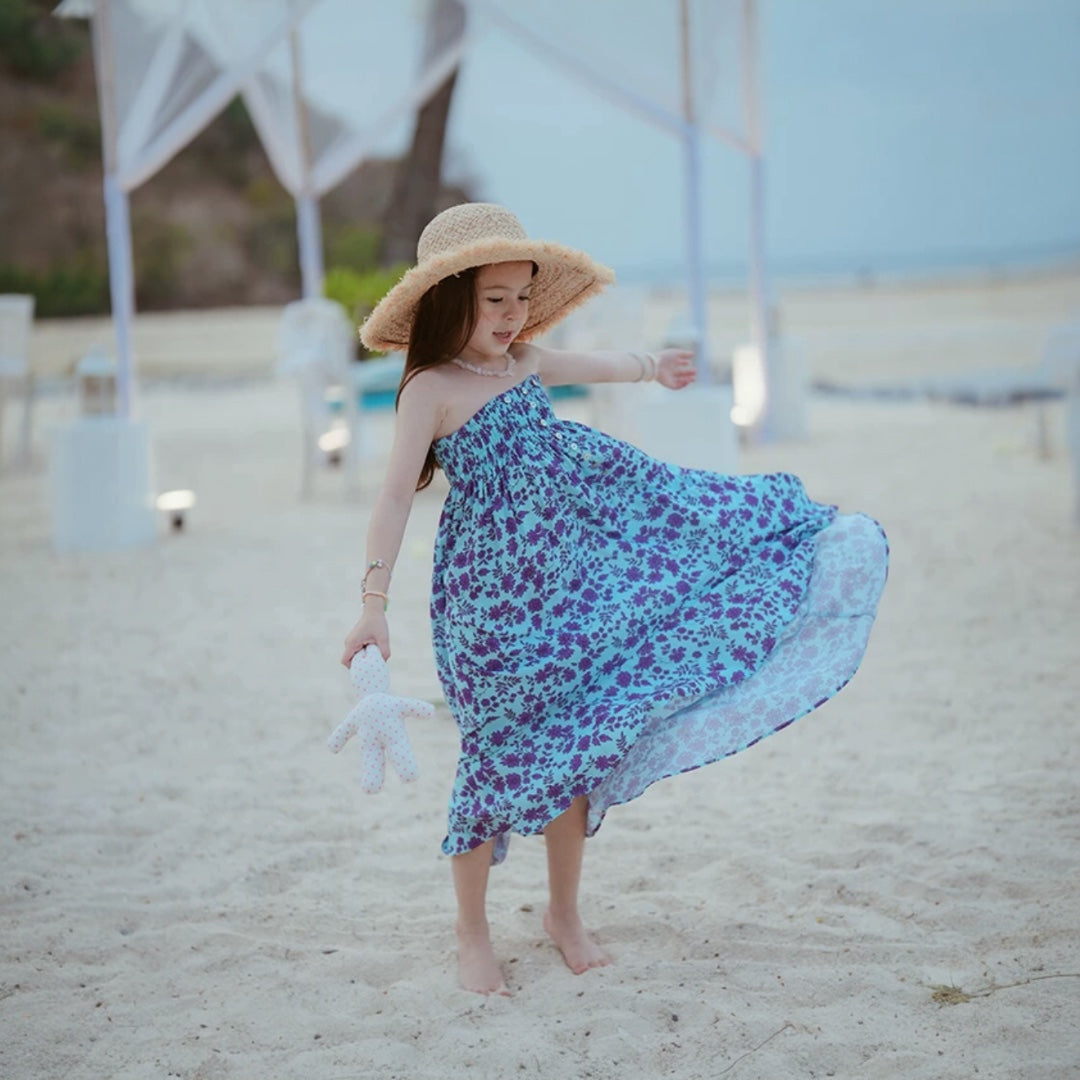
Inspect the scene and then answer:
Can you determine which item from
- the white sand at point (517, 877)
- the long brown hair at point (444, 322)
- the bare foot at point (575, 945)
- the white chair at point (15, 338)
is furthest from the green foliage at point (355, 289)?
the bare foot at point (575, 945)

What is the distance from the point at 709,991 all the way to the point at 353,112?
7.44 metres

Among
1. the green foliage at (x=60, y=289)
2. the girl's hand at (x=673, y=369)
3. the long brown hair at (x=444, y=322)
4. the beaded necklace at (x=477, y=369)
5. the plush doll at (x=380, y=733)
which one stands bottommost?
the green foliage at (x=60, y=289)

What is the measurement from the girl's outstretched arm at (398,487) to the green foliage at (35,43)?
28.4 m

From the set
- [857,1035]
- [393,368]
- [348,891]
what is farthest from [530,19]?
[857,1035]

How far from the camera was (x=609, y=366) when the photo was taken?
2.43 metres

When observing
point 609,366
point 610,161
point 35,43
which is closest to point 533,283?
point 609,366

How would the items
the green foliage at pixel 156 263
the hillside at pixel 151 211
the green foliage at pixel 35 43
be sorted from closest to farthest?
1. the hillside at pixel 151 211
2. the green foliage at pixel 156 263
3. the green foliage at pixel 35 43

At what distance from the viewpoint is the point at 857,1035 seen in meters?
1.98

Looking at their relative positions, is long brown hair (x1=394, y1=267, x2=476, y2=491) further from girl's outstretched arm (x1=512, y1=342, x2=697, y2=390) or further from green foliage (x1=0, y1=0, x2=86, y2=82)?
green foliage (x1=0, y1=0, x2=86, y2=82)

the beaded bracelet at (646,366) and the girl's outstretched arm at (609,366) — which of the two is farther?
the beaded bracelet at (646,366)

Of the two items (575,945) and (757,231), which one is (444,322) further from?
(757,231)

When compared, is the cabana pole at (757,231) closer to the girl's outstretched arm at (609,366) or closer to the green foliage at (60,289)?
the girl's outstretched arm at (609,366)

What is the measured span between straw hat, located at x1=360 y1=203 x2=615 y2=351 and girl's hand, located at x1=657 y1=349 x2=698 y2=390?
211 millimetres

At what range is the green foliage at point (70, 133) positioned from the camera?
26719 mm
